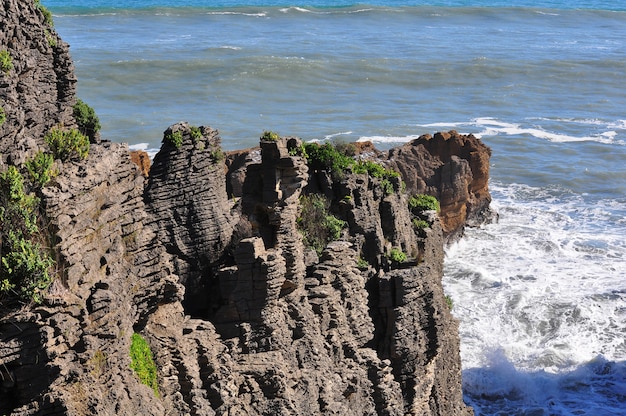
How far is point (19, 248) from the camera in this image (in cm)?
1274

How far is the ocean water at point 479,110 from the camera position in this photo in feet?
154

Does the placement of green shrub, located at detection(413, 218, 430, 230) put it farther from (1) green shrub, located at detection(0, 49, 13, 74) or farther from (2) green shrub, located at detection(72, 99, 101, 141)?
(1) green shrub, located at detection(0, 49, 13, 74)

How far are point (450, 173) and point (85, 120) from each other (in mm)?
37958

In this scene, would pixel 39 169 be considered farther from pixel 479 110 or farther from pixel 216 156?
pixel 479 110

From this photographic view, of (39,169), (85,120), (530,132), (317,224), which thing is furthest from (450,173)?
(39,169)

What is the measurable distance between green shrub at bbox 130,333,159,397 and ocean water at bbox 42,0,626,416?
83.4 ft

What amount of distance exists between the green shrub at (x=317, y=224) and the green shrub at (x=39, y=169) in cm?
1085

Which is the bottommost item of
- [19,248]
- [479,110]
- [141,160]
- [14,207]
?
[479,110]

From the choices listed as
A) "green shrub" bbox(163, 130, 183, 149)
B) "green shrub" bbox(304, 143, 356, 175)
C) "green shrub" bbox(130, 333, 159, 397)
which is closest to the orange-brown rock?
"green shrub" bbox(304, 143, 356, 175)

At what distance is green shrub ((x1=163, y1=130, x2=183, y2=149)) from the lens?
2309cm

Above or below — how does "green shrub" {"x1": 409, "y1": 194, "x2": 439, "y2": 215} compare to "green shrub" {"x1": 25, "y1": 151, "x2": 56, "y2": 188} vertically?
below

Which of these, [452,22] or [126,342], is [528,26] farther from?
[126,342]

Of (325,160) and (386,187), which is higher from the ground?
(325,160)

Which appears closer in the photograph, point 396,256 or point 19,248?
point 19,248
